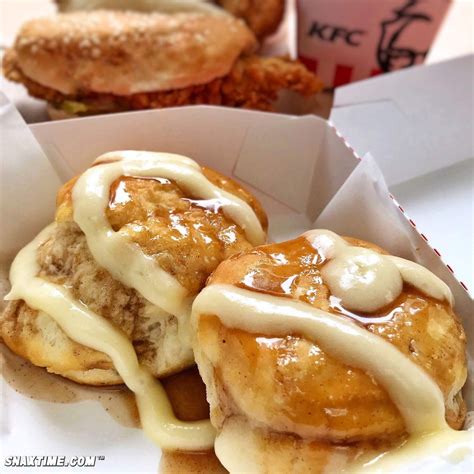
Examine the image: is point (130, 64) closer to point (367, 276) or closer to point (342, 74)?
point (342, 74)

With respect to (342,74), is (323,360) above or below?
above

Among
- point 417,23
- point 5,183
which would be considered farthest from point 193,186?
point 417,23

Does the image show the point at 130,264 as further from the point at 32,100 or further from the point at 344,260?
the point at 32,100

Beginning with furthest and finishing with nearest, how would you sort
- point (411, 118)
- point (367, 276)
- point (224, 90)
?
point (224, 90), point (411, 118), point (367, 276)

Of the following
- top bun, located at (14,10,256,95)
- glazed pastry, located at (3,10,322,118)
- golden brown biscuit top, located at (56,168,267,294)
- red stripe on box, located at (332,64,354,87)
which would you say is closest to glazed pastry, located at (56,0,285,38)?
glazed pastry, located at (3,10,322,118)

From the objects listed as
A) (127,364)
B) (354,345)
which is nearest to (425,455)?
(354,345)

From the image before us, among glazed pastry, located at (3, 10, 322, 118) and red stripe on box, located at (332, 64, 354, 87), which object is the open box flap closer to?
glazed pastry, located at (3, 10, 322, 118)

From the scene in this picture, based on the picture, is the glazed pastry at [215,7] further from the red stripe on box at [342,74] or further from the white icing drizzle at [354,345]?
the white icing drizzle at [354,345]
